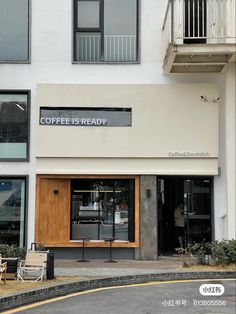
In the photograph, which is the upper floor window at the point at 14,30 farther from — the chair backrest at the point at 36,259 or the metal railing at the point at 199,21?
the chair backrest at the point at 36,259

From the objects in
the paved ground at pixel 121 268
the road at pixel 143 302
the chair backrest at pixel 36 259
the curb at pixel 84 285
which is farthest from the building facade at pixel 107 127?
the road at pixel 143 302

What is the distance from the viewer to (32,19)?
17.7 metres

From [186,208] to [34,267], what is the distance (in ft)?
21.5

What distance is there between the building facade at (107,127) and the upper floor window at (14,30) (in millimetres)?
32

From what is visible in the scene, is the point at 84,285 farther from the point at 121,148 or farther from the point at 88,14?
the point at 88,14

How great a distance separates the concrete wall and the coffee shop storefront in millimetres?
31

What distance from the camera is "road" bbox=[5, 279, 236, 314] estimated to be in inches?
388

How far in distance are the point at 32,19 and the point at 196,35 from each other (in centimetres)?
525

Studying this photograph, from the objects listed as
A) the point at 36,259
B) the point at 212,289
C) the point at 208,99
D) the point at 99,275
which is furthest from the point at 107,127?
the point at 212,289

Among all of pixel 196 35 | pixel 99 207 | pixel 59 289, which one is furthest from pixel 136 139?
pixel 59 289

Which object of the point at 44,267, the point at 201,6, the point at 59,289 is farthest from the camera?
the point at 201,6

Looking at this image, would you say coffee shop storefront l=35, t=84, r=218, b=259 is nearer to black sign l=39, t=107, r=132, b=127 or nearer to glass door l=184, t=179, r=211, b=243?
black sign l=39, t=107, r=132, b=127

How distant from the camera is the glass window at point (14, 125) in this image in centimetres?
1742

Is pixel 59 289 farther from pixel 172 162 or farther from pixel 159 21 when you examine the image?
pixel 159 21
